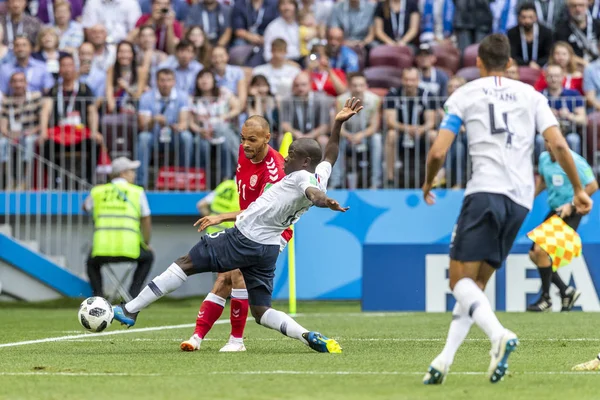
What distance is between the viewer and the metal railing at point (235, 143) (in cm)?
1862

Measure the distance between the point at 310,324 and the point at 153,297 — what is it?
454 cm

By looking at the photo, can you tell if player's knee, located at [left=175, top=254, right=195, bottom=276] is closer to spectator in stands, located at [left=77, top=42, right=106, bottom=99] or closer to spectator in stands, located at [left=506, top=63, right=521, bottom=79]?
spectator in stands, located at [left=506, top=63, right=521, bottom=79]

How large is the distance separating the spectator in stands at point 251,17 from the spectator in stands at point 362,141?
3.11m

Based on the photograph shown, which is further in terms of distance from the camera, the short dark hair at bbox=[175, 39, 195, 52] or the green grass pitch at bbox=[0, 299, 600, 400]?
the short dark hair at bbox=[175, 39, 195, 52]

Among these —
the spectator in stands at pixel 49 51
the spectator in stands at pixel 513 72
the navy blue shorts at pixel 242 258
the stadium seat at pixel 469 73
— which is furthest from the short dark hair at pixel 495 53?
the spectator in stands at pixel 49 51

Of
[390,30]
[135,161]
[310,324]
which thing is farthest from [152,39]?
[310,324]

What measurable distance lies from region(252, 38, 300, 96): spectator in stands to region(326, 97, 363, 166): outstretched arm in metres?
10.0

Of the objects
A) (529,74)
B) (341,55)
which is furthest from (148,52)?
(529,74)

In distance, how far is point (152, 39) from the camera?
65.5 feet

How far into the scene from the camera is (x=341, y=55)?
66.3 feet

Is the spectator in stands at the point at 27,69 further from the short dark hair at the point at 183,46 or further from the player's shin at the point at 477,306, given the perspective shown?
the player's shin at the point at 477,306

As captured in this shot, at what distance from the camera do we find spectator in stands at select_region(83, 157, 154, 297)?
17.6m

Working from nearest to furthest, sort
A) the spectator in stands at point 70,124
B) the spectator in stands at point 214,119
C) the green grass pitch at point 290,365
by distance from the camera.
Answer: the green grass pitch at point 290,365, the spectator in stands at point 214,119, the spectator in stands at point 70,124

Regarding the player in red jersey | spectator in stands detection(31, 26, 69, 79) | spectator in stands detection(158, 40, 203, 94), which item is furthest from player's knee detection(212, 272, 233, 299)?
spectator in stands detection(31, 26, 69, 79)
